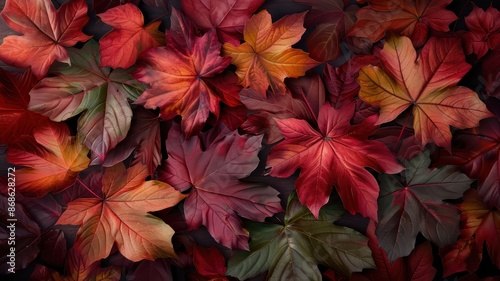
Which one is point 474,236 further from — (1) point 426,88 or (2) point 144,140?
(2) point 144,140

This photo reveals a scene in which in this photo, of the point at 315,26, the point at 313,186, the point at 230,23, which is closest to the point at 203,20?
the point at 230,23

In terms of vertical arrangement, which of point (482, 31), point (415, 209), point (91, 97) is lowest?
point (415, 209)

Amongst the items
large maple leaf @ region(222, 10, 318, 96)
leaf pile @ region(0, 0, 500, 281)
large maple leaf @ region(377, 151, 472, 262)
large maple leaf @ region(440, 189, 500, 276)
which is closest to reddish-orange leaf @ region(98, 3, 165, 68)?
leaf pile @ region(0, 0, 500, 281)

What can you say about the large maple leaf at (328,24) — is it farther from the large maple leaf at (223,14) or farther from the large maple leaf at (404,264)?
the large maple leaf at (404,264)

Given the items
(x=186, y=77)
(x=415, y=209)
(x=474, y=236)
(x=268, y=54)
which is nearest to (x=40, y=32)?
(x=186, y=77)

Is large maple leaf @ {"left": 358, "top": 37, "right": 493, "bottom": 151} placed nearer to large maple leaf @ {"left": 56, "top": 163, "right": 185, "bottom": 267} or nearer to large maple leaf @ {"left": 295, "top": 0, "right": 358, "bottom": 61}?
large maple leaf @ {"left": 295, "top": 0, "right": 358, "bottom": 61}

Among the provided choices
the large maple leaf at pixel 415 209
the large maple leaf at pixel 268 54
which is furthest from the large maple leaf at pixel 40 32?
the large maple leaf at pixel 415 209
